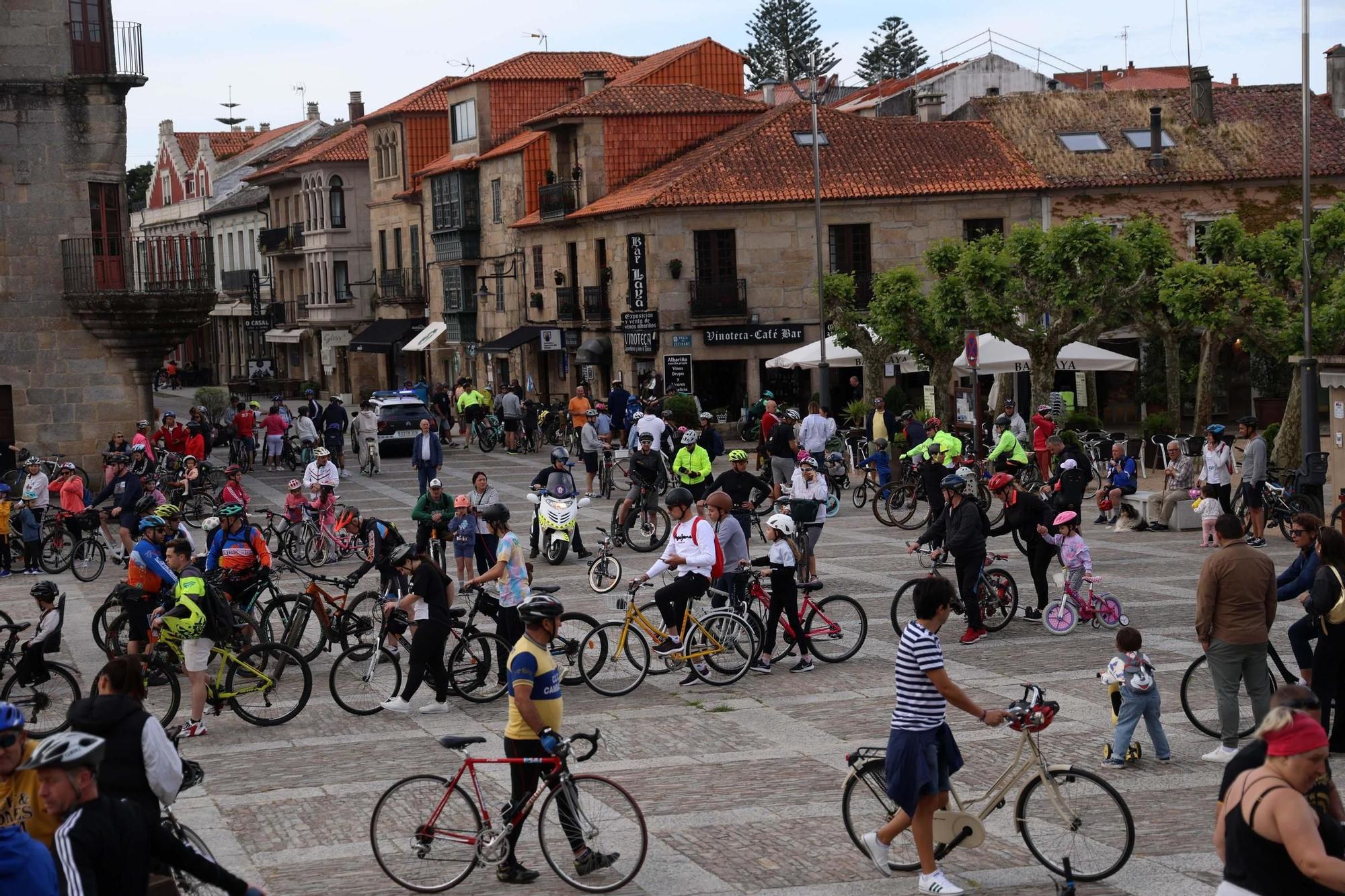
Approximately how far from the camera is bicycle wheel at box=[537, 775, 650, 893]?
29.8 feet

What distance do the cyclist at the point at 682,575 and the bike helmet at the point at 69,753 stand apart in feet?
27.5

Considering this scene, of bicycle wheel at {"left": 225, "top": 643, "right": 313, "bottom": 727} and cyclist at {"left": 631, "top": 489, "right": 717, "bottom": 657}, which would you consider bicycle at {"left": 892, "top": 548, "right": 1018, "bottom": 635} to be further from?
bicycle wheel at {"left": 225, "top": 643, "right": 313, "bottom": 727}

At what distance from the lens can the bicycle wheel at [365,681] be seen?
46.1ft

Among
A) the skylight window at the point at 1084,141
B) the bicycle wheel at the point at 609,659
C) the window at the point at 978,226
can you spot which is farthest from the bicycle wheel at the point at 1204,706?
the skylight window at the point at 1084,141

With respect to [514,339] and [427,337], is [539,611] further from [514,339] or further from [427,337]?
[427,337]

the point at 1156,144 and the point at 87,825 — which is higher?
the point at 1156,144

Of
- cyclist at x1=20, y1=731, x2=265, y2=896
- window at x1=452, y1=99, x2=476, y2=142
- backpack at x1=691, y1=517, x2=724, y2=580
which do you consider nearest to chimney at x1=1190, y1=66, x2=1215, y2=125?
window at x1=452, y1=99, x2=476, y2=142

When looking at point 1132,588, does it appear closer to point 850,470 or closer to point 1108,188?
point 850,470

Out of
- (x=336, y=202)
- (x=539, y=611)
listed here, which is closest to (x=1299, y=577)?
(x=539, y=611)

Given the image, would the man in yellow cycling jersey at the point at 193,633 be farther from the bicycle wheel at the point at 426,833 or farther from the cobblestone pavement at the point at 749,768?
the bicycle wheel at the point at 426,833

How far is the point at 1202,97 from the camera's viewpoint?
4747 cm

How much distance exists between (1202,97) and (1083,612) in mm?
34543

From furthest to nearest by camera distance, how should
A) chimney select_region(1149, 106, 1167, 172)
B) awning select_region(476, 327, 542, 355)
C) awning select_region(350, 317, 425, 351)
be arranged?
awning select_region(350, 317, 425, 351), awning select_region(476, 327, 542, 355), chimney select_region(1149, 106, 1167, 172)

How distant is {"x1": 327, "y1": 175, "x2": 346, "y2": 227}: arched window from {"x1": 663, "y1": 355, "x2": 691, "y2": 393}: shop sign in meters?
30.3
